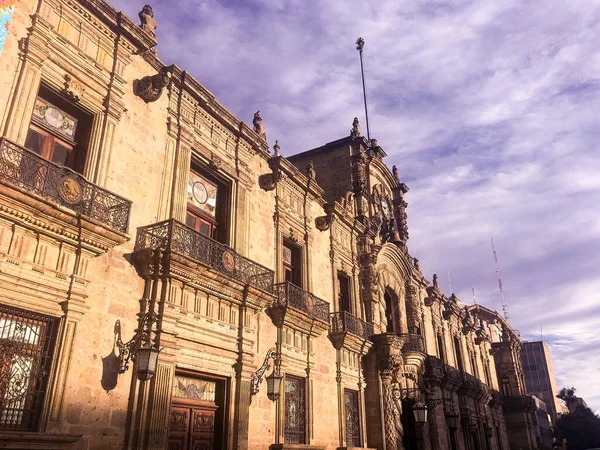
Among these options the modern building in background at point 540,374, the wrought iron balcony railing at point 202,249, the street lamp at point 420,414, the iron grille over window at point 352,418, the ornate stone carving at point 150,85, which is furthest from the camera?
the modern building in background at point 540,374

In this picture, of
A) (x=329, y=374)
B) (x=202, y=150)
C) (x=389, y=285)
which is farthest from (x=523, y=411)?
(x=202, y=150)

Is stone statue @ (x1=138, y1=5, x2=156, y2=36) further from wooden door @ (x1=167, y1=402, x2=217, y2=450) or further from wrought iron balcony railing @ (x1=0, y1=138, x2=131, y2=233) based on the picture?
wooden door @ (x1=167, y1=402, x2=217, y2=450)

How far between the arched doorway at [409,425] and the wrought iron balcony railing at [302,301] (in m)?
6.94

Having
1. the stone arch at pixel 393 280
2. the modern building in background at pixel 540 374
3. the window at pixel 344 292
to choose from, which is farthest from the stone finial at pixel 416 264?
the modern building in background at pixel 540 374

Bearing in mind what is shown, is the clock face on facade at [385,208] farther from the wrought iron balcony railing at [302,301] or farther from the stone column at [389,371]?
the wrought iron balcony railing at [302,301]

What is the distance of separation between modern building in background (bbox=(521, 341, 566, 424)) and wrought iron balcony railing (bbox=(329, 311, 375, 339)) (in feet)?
211

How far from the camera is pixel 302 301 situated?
44.9 feet

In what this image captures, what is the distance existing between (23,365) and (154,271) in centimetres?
276

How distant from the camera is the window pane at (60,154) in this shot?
889 centimetres

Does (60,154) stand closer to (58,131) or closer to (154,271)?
(58,131)

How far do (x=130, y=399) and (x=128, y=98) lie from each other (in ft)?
18.5

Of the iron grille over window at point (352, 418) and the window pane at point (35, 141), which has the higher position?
the window pane at point (35, 141)

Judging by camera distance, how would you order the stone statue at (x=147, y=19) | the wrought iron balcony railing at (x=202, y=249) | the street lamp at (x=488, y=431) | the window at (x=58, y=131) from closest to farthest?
the window at (x=58, y=131) → the wrought iron balcony railing at (x=202, y=249) → the stone statue at (x=147, y=19) → the street lamp at (x=488, y=431)

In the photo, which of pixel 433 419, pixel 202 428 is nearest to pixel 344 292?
pixel 433 419
